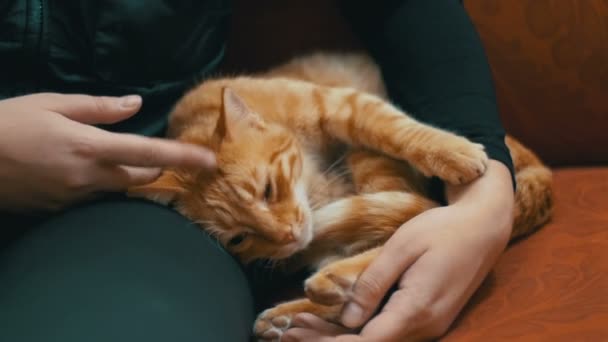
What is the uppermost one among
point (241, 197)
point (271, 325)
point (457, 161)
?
point (457, 161)

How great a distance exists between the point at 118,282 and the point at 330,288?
298 millimetres

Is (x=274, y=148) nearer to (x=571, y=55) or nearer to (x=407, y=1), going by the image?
(x=407, y=1)

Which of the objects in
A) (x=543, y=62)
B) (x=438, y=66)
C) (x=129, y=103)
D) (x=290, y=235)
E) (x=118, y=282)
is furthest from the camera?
(x=543, y=62)

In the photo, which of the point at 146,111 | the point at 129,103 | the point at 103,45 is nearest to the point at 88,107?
the point at 129,103

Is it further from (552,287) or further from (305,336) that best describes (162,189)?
(552,287)

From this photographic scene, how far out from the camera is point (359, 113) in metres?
1.14

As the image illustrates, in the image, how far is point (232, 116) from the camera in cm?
109

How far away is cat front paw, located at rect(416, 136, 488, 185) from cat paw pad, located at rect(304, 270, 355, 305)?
0.85 ft

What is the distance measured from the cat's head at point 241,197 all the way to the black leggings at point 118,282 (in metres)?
0.09

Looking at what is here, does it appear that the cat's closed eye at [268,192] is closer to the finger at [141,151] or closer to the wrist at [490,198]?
the finger at [141,151]

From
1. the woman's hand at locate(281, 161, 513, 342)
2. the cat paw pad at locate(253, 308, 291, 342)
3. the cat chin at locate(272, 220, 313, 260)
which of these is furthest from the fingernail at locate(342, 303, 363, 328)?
the cat chin at locate(272, 220, 313, 260)

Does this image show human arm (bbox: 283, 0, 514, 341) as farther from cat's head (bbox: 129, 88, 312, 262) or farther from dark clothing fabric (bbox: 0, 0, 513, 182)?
cat's head (bbox: 129, 88, 312, 262)

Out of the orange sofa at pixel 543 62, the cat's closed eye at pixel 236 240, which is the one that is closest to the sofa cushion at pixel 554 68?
the orange sofa at pixel 543 62

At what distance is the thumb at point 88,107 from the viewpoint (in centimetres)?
87
